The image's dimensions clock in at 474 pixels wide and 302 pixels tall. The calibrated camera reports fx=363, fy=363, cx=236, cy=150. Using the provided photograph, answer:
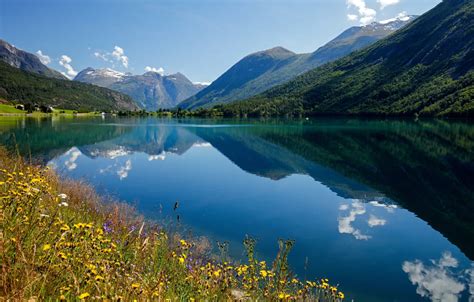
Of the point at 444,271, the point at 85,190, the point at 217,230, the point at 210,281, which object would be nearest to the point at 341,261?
the point at 444,271

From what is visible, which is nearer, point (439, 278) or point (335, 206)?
point (439, 278)

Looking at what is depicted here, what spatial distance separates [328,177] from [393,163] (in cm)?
1234

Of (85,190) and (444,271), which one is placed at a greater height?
(85,190)

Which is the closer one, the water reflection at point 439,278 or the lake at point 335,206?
the water reflection at point 439,278

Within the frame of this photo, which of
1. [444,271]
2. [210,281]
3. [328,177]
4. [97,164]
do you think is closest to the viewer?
[210,281]

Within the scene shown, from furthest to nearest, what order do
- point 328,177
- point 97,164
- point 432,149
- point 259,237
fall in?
point 432,149 → point 97,164 → point 328,177 → point 259,237

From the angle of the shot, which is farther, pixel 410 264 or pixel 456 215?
pixel 456 215

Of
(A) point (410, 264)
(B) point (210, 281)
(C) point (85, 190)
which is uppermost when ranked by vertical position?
(B) point (210, 281)

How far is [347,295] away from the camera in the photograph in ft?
44.1

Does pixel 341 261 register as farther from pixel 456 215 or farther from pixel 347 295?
pixel 456 215

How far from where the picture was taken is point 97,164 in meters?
43.6

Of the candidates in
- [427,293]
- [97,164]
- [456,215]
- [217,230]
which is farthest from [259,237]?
[97,164]

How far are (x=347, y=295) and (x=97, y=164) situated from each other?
36.9 m

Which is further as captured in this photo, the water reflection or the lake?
the lake
